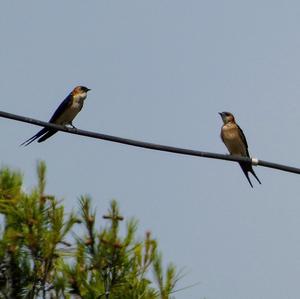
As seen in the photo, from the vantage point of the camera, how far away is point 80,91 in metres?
11.4

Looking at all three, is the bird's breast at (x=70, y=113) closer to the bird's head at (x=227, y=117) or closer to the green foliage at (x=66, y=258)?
the bird's head at (x=227, y=117)

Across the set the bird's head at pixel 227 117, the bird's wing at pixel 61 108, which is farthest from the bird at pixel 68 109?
the bird's head at pixel 227 117

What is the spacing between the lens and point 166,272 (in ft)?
19.6

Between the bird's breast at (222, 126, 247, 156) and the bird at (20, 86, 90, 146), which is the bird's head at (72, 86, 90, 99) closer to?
the bird at (20, 86, 90, 146)

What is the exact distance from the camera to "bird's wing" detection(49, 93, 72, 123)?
→ 36.2 feet

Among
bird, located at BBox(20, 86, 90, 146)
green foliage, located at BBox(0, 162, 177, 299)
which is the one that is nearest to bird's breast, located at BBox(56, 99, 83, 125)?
bird, located at BBox(20, 86, 90, 146)

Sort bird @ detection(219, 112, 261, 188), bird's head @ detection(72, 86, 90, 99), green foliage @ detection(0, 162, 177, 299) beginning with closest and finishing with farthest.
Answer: green foliage @ detection(0, 162, 177, 299) → bird @ detection(219, 112, 261, 188) → bird's head @ detection(72, 86, 90, 99)

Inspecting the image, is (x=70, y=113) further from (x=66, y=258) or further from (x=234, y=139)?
(x=66, y=258)

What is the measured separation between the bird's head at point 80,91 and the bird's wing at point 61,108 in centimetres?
10

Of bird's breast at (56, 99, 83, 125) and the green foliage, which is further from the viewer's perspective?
bird's breast at (56, 99, 83, 125)

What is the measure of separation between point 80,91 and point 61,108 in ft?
1.24

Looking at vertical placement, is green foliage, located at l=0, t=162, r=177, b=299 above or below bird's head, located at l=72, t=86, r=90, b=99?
below

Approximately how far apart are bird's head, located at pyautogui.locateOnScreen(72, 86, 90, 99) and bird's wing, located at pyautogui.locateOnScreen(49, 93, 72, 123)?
100 millimetres

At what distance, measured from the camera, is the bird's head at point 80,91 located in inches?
445
